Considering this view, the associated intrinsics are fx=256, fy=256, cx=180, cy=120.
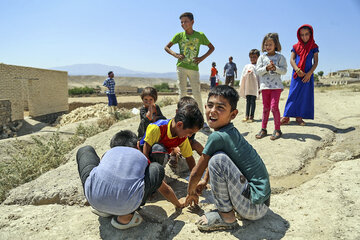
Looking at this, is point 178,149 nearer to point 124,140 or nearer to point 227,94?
point 124,140

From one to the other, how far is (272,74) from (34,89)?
1276 cm

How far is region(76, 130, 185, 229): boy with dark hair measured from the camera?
5.75ft

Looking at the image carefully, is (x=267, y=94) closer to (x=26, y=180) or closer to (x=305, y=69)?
(x=305, y=69)

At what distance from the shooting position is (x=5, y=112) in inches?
426

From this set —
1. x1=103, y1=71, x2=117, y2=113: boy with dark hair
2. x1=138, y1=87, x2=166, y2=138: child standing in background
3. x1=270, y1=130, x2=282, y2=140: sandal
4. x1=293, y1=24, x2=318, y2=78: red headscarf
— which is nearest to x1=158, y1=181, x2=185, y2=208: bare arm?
x1=138, y1=87, x2=166, y2=138: child standing in background

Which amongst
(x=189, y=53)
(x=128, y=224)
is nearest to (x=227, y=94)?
(x=128, y=224)

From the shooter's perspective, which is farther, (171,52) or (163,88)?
(163,88)

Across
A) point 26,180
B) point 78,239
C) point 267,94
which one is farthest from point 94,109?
point 78,239

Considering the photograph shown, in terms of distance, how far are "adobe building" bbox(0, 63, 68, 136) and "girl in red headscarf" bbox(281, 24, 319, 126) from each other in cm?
1122

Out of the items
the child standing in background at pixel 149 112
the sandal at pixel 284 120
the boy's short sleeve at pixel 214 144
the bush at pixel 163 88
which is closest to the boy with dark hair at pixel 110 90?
the child standing in background at pixel 149 112

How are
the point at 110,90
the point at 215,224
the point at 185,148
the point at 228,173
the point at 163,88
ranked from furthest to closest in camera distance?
the point at 163,88 → the point at 110,90 → the point at 185,148 → the point at 215,224 → the point at 228,173

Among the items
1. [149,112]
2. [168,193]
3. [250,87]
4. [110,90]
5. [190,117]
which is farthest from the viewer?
[110,90]

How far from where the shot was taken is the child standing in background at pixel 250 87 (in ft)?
16.7

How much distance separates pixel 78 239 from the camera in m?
1.96
